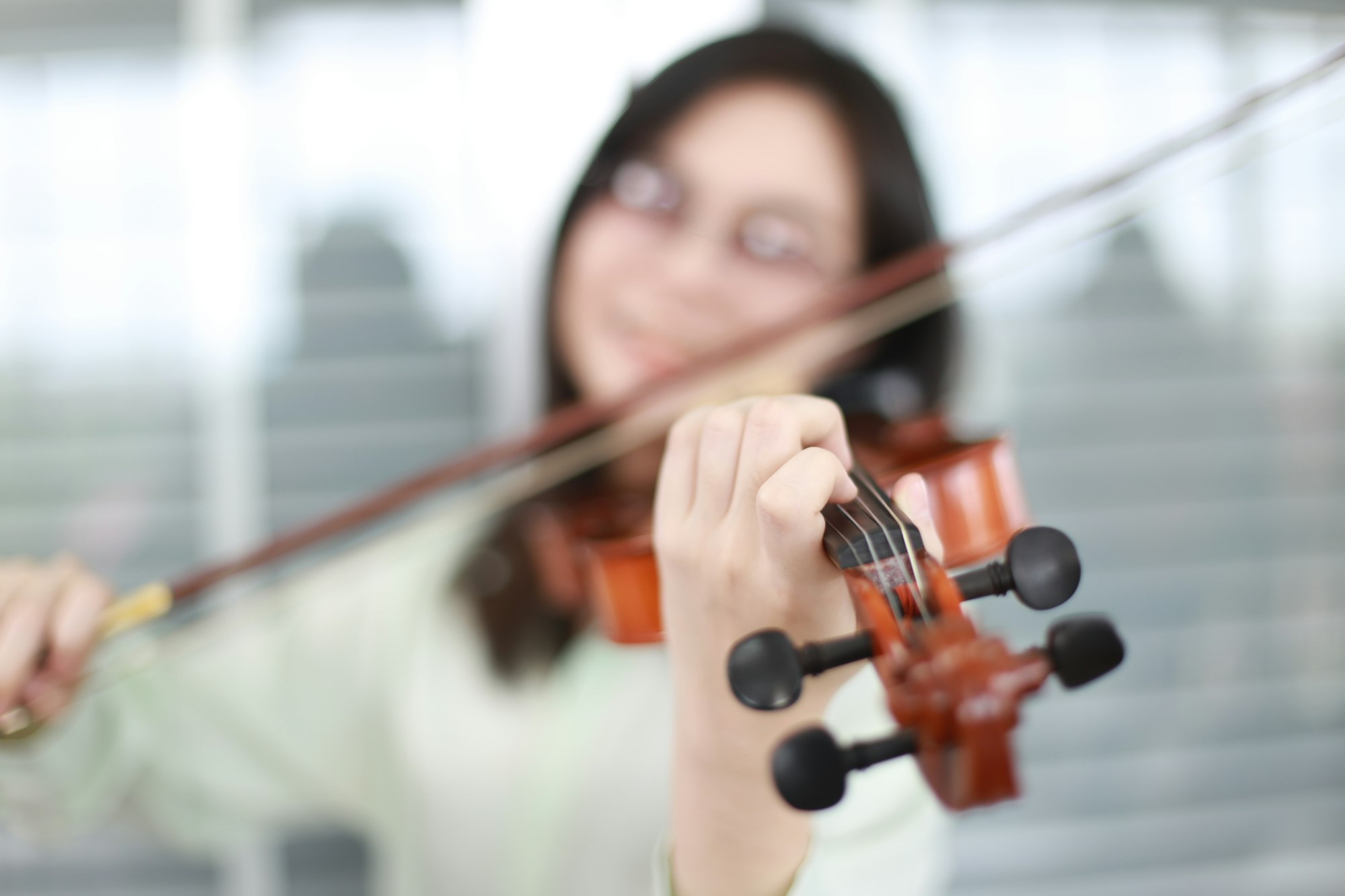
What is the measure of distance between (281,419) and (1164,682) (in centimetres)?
116

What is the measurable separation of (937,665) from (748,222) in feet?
1.73

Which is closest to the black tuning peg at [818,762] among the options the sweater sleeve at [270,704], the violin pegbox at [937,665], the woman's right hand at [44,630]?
the violin pegbox at [937,665]

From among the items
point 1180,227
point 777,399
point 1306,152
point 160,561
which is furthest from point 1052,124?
point 160,561

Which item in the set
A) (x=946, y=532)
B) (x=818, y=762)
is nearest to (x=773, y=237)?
(x=946, y=532)

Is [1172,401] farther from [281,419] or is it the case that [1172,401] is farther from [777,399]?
[281,419]

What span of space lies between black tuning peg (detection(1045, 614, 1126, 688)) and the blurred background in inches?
30.9

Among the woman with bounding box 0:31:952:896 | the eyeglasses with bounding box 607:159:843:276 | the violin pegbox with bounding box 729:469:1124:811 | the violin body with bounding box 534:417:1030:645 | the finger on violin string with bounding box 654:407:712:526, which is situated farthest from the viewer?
the eyeglasses with bounding box 607:159:843:276

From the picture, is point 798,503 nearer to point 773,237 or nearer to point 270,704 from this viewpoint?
point 773,237

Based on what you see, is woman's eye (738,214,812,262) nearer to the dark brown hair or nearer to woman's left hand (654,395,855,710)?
the dark brown hair

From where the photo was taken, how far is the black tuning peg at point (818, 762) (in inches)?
9.6

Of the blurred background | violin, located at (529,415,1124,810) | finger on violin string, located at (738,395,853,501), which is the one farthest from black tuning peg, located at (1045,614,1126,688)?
the blurred background

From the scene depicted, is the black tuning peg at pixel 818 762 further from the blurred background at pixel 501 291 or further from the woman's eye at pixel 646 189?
the blurred background at pixel 501 291

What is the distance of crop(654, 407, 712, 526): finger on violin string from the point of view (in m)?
0.36

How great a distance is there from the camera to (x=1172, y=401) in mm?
1127
